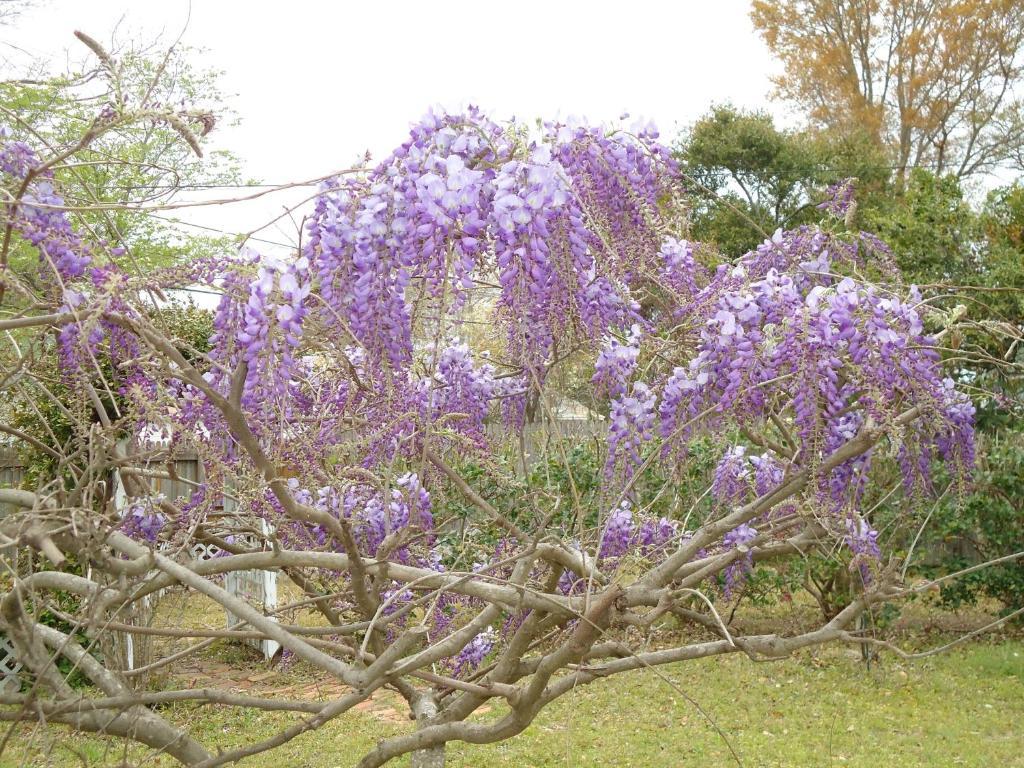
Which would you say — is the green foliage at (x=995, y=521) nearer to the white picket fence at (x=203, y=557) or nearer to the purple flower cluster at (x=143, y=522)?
the white picket fence at (x=203, y=557)


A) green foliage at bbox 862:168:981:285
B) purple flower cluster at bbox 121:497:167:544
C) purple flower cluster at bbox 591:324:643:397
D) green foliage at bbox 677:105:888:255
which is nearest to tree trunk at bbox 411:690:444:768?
purple flower cluster at bbox 121:497:167:544

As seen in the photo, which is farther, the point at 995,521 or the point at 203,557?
the point at 995,521

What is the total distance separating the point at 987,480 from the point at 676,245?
5.74m

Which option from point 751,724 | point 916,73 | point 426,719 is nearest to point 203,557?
point 751,724

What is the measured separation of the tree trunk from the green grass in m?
1.91

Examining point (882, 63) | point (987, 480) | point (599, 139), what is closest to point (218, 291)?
point (599, 139)

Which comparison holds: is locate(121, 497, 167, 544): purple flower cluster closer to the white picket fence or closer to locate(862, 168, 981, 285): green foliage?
the white picket fence

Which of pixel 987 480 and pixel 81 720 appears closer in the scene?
pixel 81 720

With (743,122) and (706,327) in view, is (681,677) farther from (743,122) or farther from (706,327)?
(743,122)

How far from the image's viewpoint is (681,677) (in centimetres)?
698

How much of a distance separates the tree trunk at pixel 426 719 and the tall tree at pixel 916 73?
18.6m

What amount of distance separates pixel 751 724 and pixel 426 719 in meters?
3.53

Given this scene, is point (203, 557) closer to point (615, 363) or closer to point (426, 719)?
point (426, 719)

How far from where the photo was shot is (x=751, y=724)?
19.2ft
